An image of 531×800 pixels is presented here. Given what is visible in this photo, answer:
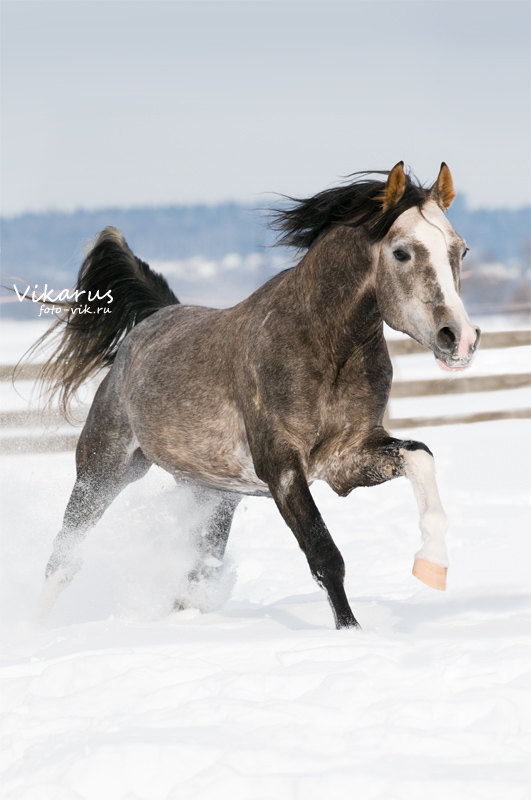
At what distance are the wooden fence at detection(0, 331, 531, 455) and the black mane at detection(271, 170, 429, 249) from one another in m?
5.92

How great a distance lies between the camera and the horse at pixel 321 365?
348 cm

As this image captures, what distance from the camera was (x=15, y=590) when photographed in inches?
221

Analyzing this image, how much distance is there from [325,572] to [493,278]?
138ft

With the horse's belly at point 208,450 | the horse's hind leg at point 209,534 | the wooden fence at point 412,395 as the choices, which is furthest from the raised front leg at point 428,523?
the wooden fence at point 412,395

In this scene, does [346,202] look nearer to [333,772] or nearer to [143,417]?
[143,417]

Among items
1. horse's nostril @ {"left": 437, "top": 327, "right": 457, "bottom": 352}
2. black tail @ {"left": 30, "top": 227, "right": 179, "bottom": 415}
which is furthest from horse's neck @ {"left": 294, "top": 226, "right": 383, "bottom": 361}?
black tail @ {"left": 30, "top": 227, "right": 179, "bottom": 415}

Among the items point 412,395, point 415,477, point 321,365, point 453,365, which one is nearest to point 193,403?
point 321,365

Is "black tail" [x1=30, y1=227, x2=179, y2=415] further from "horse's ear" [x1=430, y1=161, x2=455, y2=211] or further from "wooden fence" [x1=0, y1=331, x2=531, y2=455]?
"wooden fence" [x1=0, y1=331, x2=531, y2=455]

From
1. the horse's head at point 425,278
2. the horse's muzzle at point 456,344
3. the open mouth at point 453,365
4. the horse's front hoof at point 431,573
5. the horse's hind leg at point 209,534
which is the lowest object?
the horse's hind leg at point 209,534

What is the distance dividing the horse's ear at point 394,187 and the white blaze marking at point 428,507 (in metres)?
0.96

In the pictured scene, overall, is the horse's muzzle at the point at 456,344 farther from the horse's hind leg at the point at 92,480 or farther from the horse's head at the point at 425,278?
the horse's hind leg at the point at 92,480

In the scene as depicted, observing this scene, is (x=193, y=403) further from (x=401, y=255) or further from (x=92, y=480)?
(x=401, y=255)

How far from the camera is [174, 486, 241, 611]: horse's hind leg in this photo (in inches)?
206

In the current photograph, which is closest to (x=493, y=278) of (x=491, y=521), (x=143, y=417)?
(x=491, y=521)
